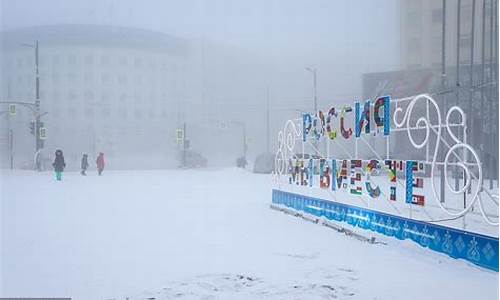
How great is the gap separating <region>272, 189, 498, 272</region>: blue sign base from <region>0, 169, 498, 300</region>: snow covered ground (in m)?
0.17

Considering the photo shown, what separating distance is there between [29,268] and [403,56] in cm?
5291

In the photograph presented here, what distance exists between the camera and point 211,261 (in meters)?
8.38

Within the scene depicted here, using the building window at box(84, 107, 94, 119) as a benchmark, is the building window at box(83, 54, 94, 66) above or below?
above

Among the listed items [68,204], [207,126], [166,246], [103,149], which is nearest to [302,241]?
[166,246]

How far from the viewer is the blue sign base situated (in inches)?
308

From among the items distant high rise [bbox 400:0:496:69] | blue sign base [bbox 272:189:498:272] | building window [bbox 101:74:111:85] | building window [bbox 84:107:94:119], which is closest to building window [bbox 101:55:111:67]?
building window [bbox 101:74:111:85]

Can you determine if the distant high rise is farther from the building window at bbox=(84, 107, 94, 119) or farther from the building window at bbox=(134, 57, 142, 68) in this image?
the building window at bbox=(84, 107, 94, 119)

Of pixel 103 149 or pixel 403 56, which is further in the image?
pixel 103 149

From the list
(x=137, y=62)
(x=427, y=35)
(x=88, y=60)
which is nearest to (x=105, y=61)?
(x=88, y=60)

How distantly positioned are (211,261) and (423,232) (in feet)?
13.1

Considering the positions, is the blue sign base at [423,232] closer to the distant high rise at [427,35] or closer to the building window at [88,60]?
the distant high rise at [427,35]

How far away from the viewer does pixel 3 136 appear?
64.8 meters

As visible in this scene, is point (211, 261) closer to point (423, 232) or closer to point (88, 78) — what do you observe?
point (423, 232)

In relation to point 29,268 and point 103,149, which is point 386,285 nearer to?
point 29,268
